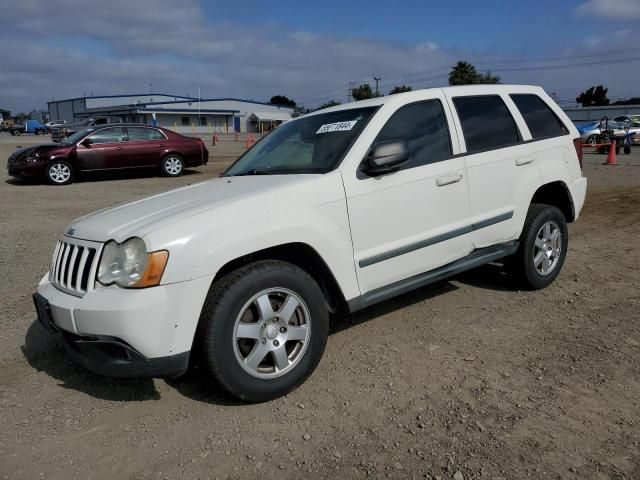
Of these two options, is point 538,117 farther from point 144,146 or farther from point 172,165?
point 172,165

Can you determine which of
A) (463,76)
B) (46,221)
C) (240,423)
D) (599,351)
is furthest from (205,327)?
(463,76)

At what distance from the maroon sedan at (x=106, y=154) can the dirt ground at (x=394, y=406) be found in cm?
979

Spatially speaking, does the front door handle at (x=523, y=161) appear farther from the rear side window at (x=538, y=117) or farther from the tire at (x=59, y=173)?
the tire at (x=59, y=173)

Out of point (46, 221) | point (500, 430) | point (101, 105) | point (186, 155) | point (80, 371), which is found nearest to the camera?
point (500, 430)

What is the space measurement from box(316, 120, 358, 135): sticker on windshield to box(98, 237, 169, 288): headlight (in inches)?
66.7

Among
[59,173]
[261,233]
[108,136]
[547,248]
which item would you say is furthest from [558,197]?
[59,173]

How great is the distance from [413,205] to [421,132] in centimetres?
62

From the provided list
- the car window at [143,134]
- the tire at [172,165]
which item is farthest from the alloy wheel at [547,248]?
the car window at [143,134]

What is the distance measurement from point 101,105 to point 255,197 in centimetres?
9936

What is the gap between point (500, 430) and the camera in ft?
9.39

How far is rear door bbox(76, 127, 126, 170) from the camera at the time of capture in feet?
45.6

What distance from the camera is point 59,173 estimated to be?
13.7m

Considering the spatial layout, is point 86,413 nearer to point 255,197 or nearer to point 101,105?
point 255,197

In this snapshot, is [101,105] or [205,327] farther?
[101,105]
